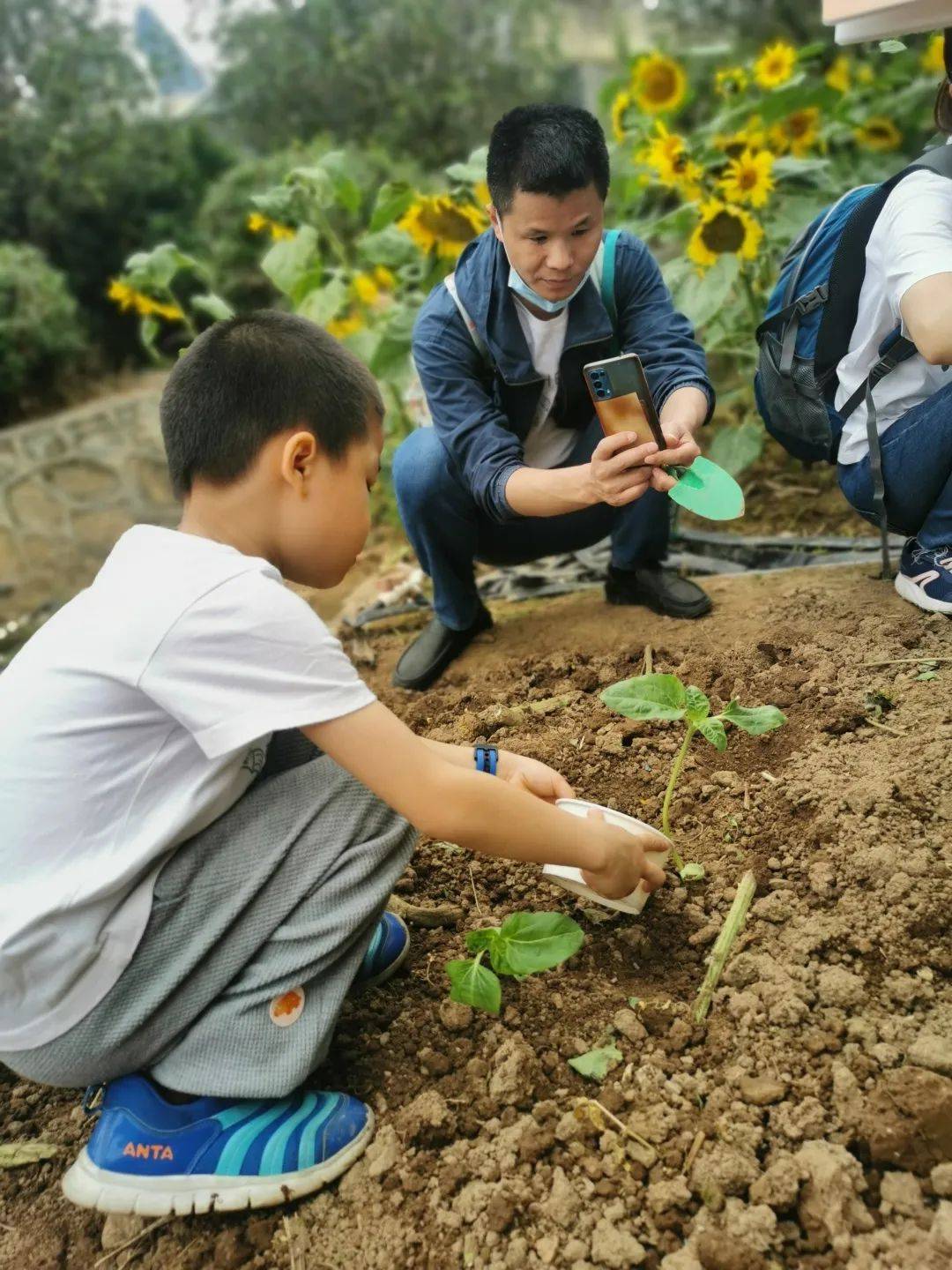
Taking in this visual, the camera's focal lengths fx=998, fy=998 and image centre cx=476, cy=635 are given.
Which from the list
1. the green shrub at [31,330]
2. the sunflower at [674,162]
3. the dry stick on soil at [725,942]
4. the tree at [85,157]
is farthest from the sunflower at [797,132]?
the tree at [85,157]

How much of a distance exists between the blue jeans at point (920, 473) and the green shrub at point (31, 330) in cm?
481

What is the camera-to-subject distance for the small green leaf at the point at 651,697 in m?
1.46

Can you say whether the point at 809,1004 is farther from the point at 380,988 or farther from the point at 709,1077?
the point at 380,988

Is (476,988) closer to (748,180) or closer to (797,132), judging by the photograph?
(748,180)

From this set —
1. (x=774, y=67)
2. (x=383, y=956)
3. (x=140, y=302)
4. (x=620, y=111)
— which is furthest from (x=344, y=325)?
(x=383, y=956)

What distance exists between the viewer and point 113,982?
1.13 m

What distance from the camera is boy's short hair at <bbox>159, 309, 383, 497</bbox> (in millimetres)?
1210

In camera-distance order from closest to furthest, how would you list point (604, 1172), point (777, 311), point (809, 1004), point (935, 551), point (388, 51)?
point (604, 1172) → point (809, 1004) → point (935, 551) → point (777, 311) → point (388, 51)

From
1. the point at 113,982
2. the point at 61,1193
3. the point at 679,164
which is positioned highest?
the point at 679,164

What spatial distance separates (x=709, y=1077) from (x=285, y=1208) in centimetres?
52

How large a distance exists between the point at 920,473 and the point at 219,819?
1.48 metres

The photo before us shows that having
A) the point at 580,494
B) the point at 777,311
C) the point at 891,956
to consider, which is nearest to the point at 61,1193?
the point at 891,956

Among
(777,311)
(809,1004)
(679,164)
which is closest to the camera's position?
(809,1004)

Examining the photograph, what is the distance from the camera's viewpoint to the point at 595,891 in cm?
134
